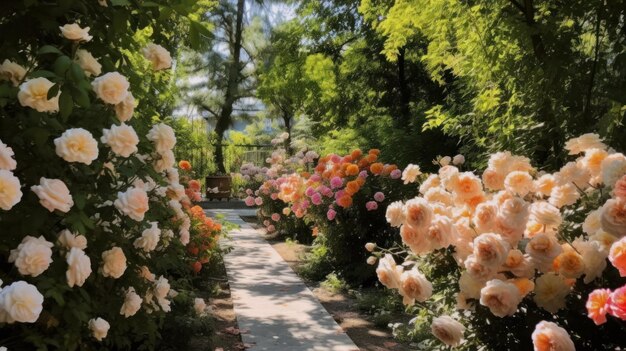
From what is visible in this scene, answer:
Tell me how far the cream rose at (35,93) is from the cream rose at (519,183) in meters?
1.74

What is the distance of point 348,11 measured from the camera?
13.1 meters

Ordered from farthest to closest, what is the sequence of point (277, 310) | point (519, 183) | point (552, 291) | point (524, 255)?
point (277, 310)
point (519, 183)
point (524, 255)
point (552, 291)

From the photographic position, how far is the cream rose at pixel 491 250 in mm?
1944

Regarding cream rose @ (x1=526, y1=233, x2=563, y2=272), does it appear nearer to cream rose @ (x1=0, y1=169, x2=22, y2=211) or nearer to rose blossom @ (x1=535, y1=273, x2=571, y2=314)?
rose blossom @ (x1=535, y1=273, x2=571, y2=314)

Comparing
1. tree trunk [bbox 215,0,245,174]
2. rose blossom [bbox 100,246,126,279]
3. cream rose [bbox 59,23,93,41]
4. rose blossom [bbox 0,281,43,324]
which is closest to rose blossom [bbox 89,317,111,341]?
rose blossom [bbox 100,246,126,279]

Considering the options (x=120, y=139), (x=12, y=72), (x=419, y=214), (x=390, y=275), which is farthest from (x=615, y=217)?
(x=12, y=72)

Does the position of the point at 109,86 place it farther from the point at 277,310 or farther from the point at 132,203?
the point at 277,310

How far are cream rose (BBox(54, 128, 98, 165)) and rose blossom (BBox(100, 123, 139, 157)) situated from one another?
0.51ft

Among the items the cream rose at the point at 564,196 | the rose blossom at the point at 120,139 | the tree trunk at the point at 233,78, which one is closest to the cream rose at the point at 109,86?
the rose blossom at the point at 120,139

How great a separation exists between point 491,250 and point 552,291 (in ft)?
0.79

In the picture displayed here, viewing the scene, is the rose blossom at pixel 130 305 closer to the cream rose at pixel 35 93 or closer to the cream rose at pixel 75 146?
the cream rose at pixel 75 146

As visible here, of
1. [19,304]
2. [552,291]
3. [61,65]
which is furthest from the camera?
[552,291]

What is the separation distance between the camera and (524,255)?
202 cm

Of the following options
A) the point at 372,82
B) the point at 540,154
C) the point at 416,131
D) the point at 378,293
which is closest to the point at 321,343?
the point at 378,293
